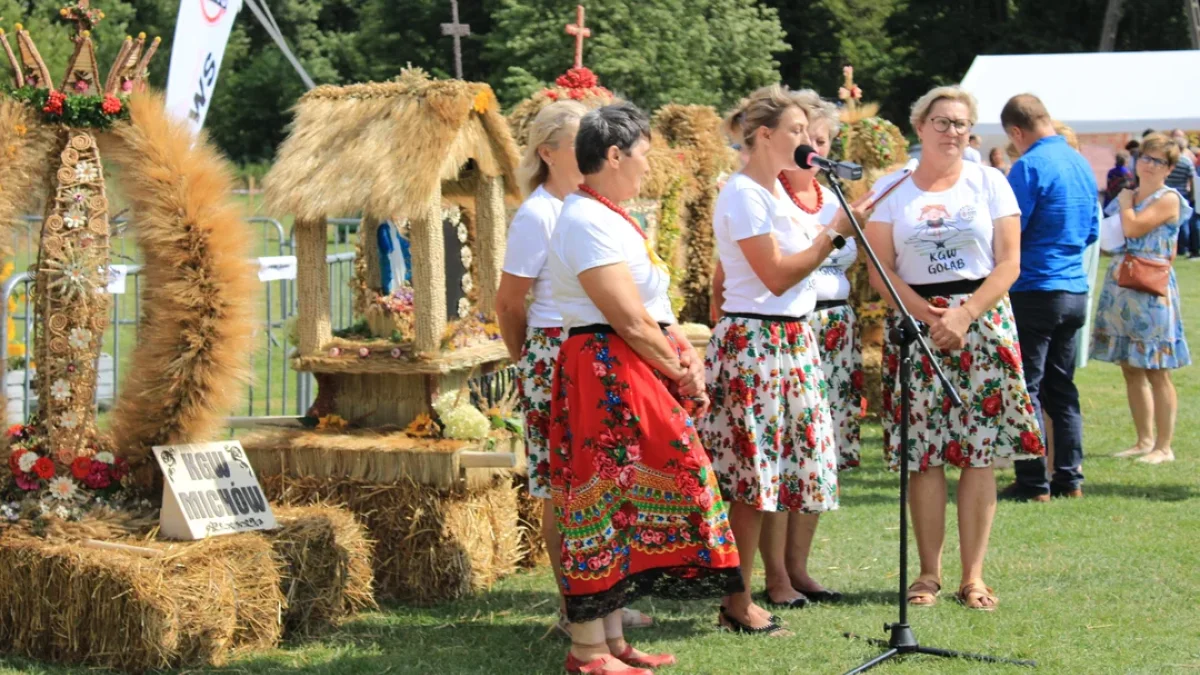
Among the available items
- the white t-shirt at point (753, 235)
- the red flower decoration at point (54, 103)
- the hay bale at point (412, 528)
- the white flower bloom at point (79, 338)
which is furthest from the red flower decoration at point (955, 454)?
the red flower decoration at point (54, 103)

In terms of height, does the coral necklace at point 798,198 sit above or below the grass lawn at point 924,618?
above

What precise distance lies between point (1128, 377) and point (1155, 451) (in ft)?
1.54

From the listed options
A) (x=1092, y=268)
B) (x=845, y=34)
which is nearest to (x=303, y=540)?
(x=1092, y=268)

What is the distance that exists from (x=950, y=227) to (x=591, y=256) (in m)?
1.64

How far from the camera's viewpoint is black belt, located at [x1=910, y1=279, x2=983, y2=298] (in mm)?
5262

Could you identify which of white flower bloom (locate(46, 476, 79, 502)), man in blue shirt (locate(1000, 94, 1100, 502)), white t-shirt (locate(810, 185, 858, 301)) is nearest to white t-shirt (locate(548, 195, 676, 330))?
white t-shirt (locate(810, 185, 858, 301))

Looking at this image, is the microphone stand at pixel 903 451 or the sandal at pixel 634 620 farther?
the sandal at pixel 634 620

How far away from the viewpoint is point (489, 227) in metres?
6.47

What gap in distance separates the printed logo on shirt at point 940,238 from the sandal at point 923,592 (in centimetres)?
119

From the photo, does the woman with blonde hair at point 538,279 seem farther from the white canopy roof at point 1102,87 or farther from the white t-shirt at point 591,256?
the white canopy roof at point 1102,87

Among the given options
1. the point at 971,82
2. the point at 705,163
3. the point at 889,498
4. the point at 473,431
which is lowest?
the point at 889,498

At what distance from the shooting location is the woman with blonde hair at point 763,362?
4.96 meters

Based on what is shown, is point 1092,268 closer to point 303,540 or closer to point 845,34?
point 303,540

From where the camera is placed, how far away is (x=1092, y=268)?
9188mm
